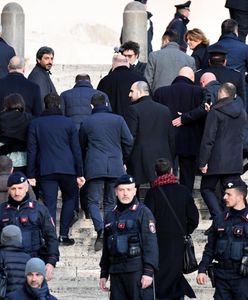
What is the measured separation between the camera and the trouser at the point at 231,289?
21.7 metres

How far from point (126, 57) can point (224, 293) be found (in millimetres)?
5561

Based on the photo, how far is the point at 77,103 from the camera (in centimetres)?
2578

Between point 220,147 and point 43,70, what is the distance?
116 inches

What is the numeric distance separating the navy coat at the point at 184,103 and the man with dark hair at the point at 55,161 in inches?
61.0

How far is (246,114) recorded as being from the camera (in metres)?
25.0

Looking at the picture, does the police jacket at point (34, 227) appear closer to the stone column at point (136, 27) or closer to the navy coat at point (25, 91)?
the navy coat at point (25, 91)

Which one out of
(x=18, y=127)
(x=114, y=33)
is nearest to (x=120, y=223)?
(x=18, y=127)

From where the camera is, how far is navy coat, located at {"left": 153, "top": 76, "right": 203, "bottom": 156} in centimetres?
2550

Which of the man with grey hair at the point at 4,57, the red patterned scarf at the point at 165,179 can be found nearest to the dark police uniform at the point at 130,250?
the red patterned scarf at the point at 165,179

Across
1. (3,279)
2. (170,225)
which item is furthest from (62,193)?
(3,279)

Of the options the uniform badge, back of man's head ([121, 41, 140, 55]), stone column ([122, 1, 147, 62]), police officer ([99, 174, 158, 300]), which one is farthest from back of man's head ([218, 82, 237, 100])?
stone column ([122, 1, 147, 62])

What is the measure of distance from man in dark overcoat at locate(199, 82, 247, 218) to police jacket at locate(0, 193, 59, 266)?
126 inches

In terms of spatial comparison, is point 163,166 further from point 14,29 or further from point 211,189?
point 14,29

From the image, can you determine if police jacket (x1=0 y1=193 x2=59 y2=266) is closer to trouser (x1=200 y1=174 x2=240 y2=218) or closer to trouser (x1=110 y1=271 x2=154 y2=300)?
trouser (x1=110 y1=271 x2=154 y2=300)
